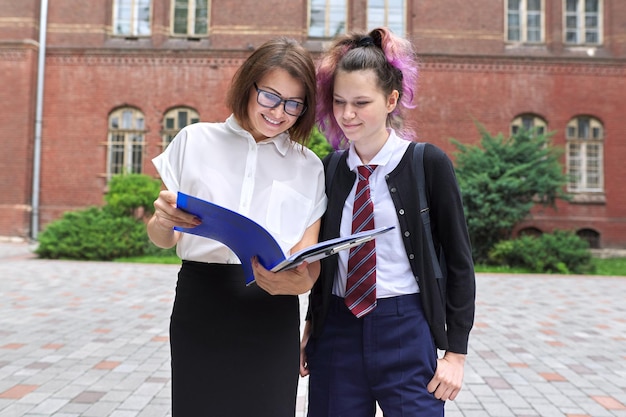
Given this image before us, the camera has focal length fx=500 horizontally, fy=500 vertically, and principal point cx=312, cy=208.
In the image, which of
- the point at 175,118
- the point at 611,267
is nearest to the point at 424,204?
the point at 611,267

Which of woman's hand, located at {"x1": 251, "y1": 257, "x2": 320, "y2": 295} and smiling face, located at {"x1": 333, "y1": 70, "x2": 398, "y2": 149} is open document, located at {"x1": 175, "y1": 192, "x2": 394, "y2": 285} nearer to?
woman's hand, located at {"x1": 251, "y1": 257, "x2": 320, "y2": 295}

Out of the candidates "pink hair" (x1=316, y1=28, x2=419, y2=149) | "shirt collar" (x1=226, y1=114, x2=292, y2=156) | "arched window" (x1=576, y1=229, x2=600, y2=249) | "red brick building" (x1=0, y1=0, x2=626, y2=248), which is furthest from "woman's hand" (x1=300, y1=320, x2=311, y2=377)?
"arched window" (x1=576, y1=229, x2=600, y2=249)

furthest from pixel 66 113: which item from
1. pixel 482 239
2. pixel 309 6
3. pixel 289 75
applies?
pixel 289 75

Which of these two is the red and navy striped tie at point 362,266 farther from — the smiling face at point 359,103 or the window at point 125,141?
the window at point 125,141

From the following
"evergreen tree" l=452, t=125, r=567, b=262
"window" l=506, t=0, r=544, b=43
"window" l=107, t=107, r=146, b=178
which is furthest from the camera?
"window" l=506, t=0, r=544, b=43

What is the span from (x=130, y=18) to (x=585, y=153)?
17889 millimetres

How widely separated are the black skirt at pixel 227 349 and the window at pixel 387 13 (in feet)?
62.1

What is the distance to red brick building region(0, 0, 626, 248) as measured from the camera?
18.3m

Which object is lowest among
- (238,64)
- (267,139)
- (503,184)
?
(267,139)

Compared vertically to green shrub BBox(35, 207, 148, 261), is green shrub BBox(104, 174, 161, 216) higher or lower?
higher

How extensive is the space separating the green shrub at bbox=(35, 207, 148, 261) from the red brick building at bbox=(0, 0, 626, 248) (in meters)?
4.83

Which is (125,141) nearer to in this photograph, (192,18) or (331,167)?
(192,18)

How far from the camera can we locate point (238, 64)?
1858 centimetres

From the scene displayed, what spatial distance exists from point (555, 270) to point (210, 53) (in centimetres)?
1361
